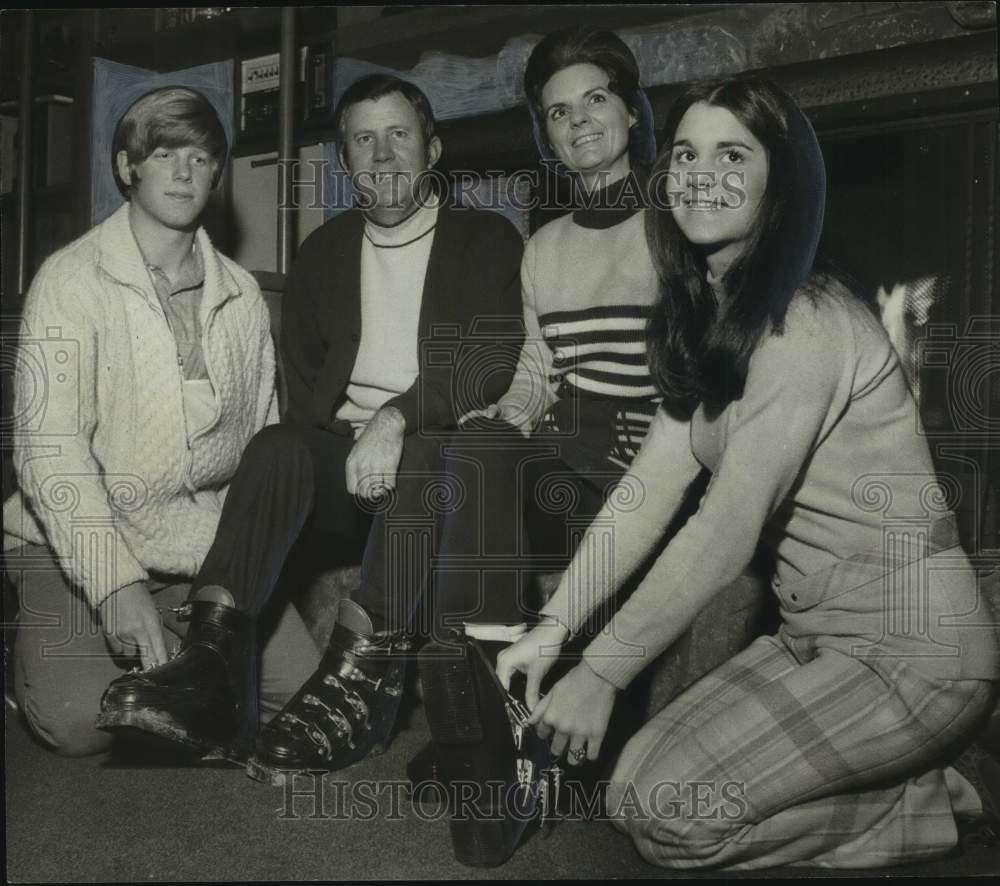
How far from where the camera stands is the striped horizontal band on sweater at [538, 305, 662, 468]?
1.56 meters

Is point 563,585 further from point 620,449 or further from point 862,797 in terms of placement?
point 862,797

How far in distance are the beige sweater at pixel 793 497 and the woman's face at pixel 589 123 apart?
15.3 inches

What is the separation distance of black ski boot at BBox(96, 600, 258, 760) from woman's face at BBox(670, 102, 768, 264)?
0.96 m

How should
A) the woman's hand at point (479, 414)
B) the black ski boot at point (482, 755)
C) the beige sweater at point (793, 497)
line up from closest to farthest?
the beige sweater at point (793, 497)
the black ski boot at point (482, 755)
the woman's hand at point (479, 414)

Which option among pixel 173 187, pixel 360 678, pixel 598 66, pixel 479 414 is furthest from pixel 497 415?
pixel 173 187

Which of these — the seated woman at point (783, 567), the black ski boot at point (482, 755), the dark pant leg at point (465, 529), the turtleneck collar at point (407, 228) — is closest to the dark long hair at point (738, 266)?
the seated woman at point (783, 567)

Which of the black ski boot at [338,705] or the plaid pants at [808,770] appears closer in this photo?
the plaid pants at [808,770]

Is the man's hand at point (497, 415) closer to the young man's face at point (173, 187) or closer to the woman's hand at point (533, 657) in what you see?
the woman's hand at point (533, 657)

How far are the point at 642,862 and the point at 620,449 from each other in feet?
2.08

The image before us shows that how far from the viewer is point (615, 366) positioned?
157 cm

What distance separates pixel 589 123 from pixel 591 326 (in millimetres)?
328

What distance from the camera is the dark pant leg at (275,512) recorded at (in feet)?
5.24

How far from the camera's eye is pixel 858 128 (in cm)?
157

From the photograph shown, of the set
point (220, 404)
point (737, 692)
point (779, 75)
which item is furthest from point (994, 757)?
point (220, 404)
